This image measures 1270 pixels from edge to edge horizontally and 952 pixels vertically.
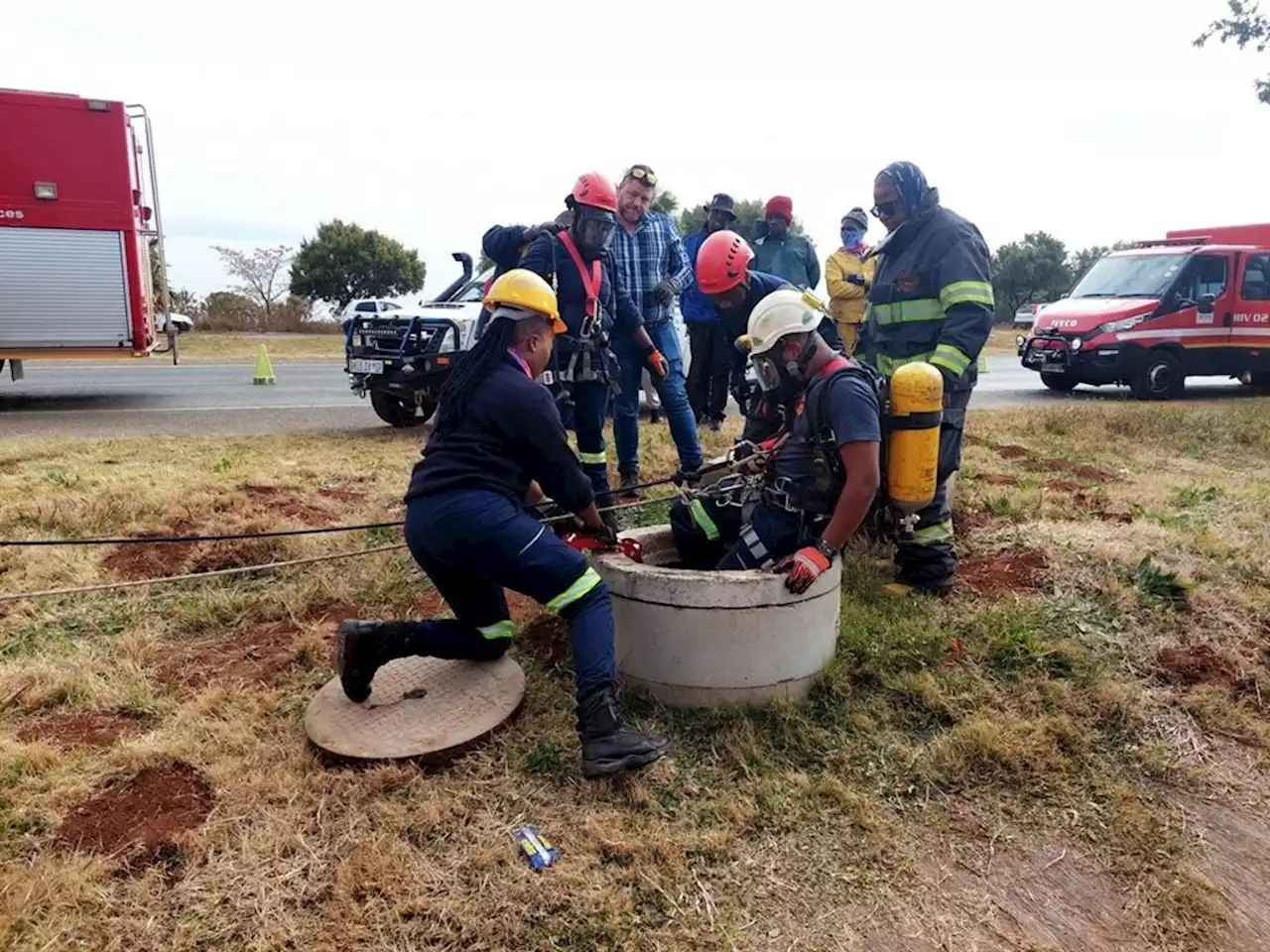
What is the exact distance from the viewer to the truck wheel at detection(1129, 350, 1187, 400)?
40.5ft

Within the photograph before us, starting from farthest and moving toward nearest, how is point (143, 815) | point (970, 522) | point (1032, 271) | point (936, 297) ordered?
point (1032, 271), point (970, 522), point (936, 297), point (143, 815)

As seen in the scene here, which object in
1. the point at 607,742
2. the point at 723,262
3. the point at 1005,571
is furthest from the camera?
the point at 1005,571

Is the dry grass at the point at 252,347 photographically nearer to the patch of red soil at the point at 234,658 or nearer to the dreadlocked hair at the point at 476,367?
the patch of red soil at the point at 234,658

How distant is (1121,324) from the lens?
1222 cm

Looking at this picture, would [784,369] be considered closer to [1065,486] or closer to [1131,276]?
[1065,486]

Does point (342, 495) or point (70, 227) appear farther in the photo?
point (70, 227)

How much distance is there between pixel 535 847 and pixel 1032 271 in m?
46.4

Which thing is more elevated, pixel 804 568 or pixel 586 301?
pixel 586 301

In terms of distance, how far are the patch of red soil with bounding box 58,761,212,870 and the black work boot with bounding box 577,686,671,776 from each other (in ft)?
3.74

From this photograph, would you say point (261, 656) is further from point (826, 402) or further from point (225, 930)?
point (826, 402)

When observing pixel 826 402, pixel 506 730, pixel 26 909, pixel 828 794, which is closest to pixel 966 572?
pixel 826 402

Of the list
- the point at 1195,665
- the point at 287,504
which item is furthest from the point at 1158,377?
the point at 287,504

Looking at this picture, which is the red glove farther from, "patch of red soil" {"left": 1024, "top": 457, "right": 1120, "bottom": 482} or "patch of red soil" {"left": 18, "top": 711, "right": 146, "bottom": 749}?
"patch of red soil" {"left": 1024, "top": 457, "right": 1120, "bottom": 482}

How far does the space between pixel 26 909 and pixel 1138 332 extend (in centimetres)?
1334
